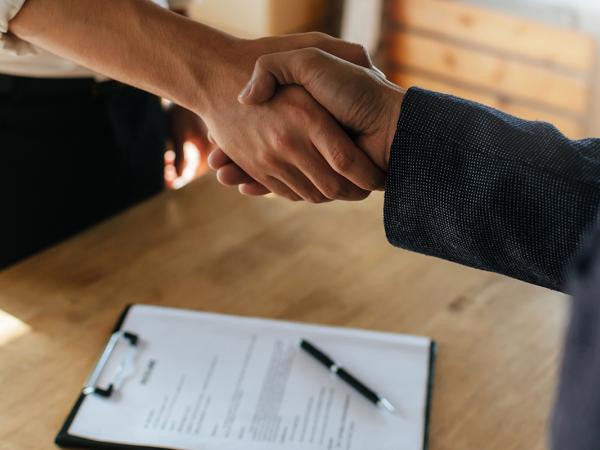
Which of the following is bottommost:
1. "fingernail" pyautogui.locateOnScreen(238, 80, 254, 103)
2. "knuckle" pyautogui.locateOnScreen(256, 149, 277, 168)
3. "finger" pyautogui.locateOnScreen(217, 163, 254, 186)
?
"finger" pyautogui.locateOnScreen(217, 163, 254, 186)

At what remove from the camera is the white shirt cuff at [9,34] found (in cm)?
108

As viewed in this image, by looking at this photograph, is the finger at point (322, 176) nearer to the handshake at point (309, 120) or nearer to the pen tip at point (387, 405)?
the handshake at point (309, 120)

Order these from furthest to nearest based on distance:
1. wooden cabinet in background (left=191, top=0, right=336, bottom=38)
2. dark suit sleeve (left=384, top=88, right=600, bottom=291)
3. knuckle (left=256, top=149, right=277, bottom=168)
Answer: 1. wooden cabinet in background (left=191, top=0, right=336, bottom=38)
2. knuckle (left=256, top=149, right=277, bottom=168)
3. dark suit sleeve (left=384, top=88, right=600, bottom=291)

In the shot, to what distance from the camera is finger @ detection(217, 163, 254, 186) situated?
1199 millimetres

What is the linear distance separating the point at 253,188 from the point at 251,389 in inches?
14.0

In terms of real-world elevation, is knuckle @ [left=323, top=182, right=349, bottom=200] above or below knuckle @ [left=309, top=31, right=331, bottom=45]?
below

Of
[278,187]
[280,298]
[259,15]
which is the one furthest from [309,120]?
[259,15]

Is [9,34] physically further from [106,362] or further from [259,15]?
[259,15]

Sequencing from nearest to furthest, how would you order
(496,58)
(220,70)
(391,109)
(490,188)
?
(490,188), (391,109), (220,70), (496,58)

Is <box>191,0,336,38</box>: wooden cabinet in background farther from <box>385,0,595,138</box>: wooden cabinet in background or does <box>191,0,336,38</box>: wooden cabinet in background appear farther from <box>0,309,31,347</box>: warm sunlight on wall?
<box>0,309,31,347</box>: warm sunlight on wall

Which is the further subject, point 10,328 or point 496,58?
point 496,58

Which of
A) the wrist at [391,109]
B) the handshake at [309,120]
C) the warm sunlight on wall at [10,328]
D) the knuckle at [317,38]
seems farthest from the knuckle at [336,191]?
the warm sunlight on wall at [10,328]

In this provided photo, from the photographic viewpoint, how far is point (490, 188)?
Answer: 893 millimetres

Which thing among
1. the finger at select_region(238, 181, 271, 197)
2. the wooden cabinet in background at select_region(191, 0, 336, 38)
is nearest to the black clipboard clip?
the finger at select_region(238, 181, 271, 197)
